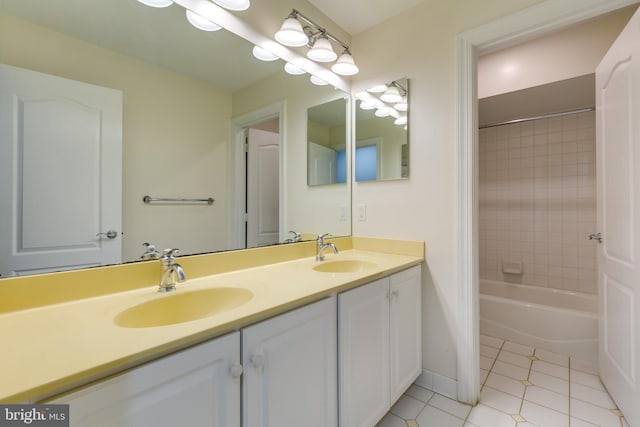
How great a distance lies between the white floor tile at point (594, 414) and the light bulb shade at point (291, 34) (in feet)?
8.03

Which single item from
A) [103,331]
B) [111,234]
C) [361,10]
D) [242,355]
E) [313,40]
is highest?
[361,10]

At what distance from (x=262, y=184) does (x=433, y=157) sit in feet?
3.34

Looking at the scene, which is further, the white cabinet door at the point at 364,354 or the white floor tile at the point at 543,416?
the white floor tile at the point at 543,416

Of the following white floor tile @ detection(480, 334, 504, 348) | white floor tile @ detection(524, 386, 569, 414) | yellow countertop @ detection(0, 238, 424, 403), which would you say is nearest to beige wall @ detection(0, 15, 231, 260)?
yellow countertop @ detection(0, 238, 424, 403)

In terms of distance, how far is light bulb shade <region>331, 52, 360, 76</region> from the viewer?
1841 millimetres

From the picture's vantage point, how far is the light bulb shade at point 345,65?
1.84 m

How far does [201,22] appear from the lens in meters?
1.27

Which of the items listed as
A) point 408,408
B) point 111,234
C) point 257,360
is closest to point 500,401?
point 408,408

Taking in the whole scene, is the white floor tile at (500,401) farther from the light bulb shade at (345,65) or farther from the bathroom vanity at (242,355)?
the light bulb shade at (345,65)

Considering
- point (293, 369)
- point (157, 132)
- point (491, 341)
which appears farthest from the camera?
point (491, 341)

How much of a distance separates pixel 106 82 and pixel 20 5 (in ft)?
0.88

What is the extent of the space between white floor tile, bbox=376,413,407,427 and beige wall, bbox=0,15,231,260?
3.89 ft

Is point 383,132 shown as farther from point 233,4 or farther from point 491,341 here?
point 491,341

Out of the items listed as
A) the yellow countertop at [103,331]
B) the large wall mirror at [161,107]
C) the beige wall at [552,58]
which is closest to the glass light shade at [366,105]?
the large wall mirror at [161,107]
